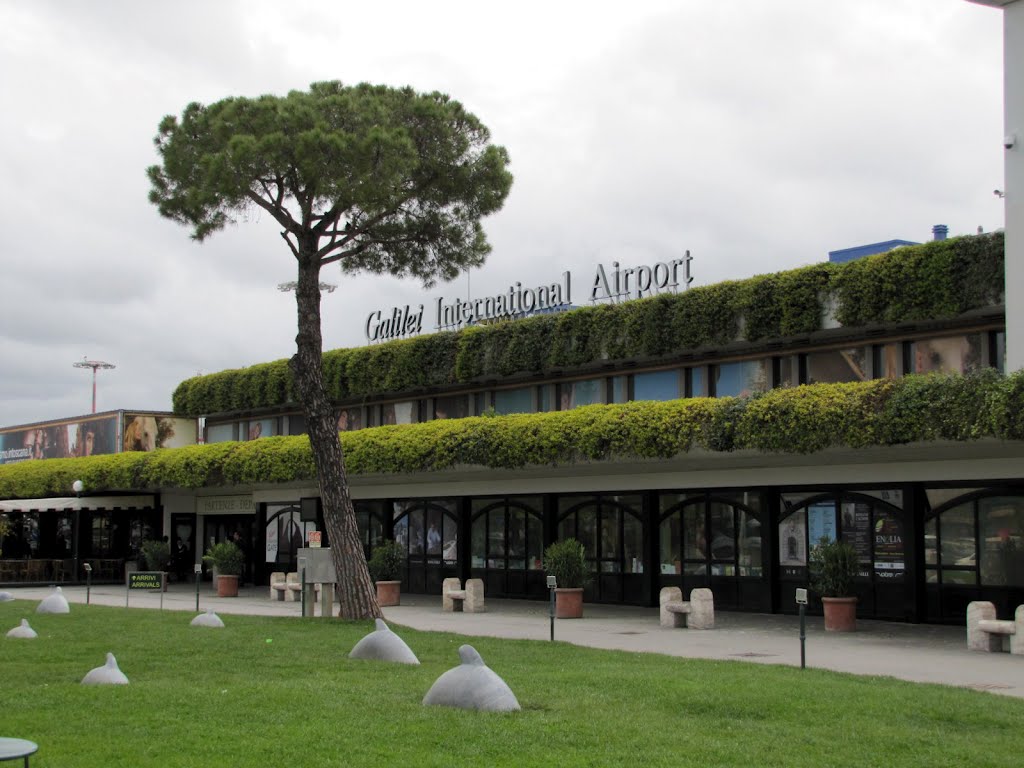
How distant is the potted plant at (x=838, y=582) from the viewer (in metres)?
21.8

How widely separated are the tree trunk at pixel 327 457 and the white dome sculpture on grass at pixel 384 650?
681cm

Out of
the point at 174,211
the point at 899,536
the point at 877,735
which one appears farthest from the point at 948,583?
the point at 174,211

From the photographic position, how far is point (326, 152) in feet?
70.1

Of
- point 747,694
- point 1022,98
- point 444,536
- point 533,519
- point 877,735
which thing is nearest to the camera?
point 877,735

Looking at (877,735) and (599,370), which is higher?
(599,370)

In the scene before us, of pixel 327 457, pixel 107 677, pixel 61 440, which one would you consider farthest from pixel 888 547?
pixel 61 440

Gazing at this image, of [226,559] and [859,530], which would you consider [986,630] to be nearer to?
[859,530]

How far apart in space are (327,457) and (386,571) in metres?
8.15

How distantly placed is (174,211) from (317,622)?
28.3 feet

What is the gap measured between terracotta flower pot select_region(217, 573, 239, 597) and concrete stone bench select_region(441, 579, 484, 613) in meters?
9.26

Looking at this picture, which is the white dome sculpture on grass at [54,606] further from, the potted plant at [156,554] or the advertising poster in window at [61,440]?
the advertising poster in window at [61,440]

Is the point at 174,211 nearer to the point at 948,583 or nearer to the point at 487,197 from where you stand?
the point at 487,197

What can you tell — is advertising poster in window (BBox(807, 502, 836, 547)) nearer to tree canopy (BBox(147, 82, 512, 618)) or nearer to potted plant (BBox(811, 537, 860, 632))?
potted plant (BBox(811, 537, 860, 632))

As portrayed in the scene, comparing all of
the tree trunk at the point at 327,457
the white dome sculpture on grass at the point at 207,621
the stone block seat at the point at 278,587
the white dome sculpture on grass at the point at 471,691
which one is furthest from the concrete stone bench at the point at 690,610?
the stone block seat at the point at 278,587
